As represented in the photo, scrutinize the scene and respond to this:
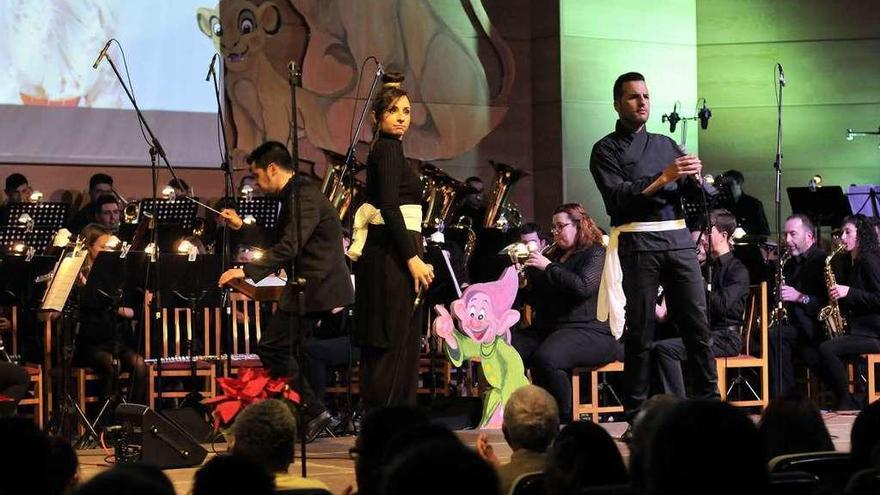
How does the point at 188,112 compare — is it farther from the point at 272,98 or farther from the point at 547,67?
the point at 547,67

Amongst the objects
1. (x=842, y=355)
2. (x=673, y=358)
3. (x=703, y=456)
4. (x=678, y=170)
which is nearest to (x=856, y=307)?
(x=842, y=355)

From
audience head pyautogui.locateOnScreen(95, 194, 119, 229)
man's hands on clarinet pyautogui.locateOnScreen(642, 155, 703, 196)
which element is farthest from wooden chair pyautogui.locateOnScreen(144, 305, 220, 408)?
man's hands on clarinet pyautogui.locateOnScreen(642, 155, 703, 196)

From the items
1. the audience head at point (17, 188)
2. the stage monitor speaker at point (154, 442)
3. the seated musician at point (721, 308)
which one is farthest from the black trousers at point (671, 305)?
the audience head at point (17, 188)

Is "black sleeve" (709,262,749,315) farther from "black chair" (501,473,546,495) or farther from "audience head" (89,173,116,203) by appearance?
"audience head" (89,173,116,203)

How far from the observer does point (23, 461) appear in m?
2.57

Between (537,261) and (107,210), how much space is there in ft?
11.5

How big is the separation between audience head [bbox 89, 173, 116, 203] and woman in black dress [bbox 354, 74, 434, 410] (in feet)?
17.0

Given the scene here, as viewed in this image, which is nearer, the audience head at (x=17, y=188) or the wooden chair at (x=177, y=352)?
the wooden chair at (x=177, y=352)

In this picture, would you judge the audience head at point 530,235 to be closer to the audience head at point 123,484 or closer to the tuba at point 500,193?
the tuba at point 500,193

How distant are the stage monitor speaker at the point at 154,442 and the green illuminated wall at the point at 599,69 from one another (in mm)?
6573

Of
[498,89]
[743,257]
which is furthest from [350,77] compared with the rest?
[743,257]

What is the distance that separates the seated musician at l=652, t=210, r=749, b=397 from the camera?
7.19 m

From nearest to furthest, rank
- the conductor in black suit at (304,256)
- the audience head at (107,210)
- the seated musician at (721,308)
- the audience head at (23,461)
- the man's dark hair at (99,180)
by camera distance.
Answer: the audience head at (23,461)
the conductor in black suit at (304,256)
the seated musician at (721,308)
the audience head at (107,210)
the man's dark hair at (99,180)

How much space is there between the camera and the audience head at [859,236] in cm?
859
